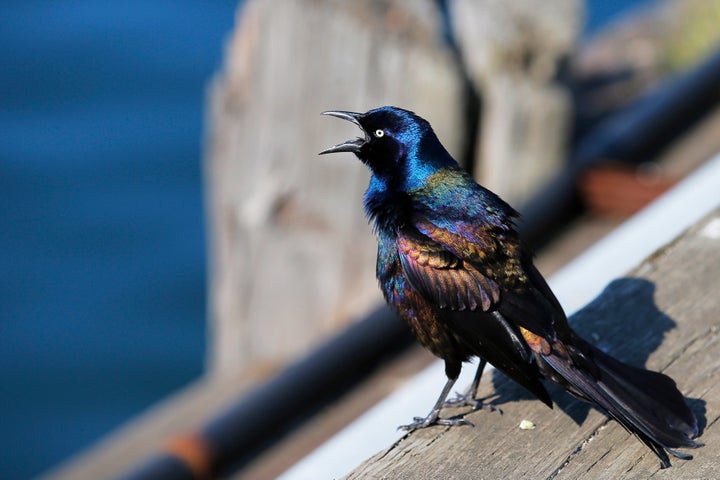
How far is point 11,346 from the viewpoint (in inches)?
380

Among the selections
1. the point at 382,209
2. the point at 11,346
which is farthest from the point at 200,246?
the point at 382,209

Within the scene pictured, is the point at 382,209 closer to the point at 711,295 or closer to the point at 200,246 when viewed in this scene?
the point at 711,295

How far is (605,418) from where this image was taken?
217 centimetres

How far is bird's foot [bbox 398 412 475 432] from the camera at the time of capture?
2166mm

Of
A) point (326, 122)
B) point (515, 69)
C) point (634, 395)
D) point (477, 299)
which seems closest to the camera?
point (634, 395)

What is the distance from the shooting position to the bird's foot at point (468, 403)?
225 centimetres

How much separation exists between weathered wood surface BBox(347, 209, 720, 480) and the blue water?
22.5 ft

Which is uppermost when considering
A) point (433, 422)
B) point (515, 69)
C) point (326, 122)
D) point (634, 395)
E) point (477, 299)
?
point (326, 122)

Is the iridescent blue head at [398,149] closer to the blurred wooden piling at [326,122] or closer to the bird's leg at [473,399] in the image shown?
the bird's leg at [473,399]

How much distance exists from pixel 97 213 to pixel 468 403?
353 inches

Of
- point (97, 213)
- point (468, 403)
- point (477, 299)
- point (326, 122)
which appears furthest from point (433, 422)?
point (97, 213)

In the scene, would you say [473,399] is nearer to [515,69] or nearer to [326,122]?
[326,122]

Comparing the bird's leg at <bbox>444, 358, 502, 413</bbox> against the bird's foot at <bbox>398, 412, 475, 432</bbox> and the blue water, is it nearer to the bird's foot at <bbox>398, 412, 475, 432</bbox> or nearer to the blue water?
the bird's foot at <bbox>398, 412, 475, 432</bbox>

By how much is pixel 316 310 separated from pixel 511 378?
296 cm
